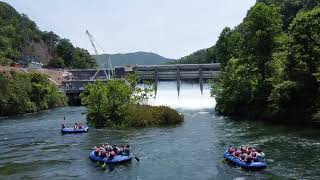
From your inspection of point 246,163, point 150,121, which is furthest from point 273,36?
point 246,163

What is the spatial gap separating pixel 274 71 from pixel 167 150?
102 ft

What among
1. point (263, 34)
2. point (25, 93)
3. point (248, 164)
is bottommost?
point (248, 164)

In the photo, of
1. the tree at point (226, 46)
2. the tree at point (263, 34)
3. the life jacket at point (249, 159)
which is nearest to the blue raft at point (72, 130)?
the tree at point (263, 34)

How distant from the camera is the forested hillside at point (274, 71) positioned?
66750 millimetres

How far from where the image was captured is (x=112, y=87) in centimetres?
6994

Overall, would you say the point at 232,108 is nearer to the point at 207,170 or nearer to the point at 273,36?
the point at 273,36

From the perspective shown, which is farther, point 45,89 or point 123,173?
point 45,89

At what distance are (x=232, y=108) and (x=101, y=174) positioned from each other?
4530cm

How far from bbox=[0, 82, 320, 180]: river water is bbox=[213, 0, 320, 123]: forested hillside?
425 cm

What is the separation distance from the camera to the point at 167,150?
169ft

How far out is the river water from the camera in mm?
41344

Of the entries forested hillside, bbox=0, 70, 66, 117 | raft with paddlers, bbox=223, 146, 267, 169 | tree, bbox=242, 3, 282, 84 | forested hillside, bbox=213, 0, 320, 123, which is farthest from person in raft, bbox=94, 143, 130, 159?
forested hillside, bbox=0, 70, 66, 117

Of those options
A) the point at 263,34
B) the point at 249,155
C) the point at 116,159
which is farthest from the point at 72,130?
the point at 249,155

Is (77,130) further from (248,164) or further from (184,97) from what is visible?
(184,97)
